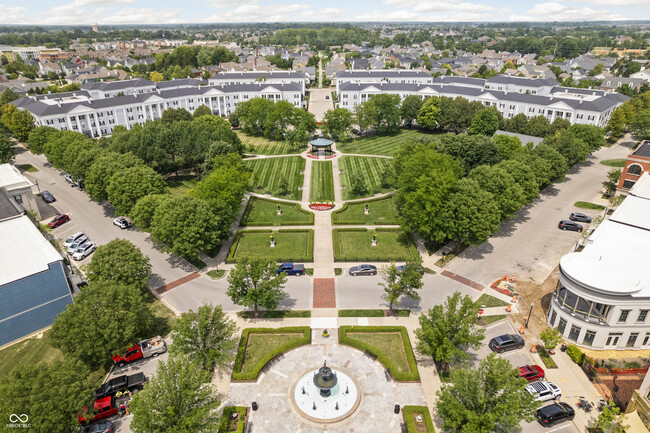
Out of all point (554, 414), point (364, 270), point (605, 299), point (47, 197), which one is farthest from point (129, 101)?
point (554, 414)

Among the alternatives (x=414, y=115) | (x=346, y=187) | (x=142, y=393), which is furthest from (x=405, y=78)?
(x=142, y=393)

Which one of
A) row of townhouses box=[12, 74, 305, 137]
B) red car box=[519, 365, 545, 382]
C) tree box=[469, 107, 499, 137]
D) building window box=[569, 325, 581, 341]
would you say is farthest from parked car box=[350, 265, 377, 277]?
row of townhouses box=[12, 74, 305, 137]

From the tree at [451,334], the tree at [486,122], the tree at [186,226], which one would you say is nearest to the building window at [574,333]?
the tree at [451,334]

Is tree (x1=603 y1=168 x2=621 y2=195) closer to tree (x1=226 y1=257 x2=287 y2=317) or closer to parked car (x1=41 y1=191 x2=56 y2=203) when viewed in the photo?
tree (x1=226 y1=257 x2=287 y2=317)

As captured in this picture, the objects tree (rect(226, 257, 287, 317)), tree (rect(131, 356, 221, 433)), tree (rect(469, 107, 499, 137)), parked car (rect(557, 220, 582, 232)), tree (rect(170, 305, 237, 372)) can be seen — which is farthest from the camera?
tree (rect(469, 107, 499, 137))

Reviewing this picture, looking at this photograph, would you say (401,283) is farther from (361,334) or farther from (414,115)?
(414,115)

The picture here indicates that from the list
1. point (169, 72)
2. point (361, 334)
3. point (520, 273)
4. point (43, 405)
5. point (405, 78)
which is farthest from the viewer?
Answer: point (169, 72)

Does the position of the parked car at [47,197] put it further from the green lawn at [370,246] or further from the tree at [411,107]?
the tree at [411,107]
